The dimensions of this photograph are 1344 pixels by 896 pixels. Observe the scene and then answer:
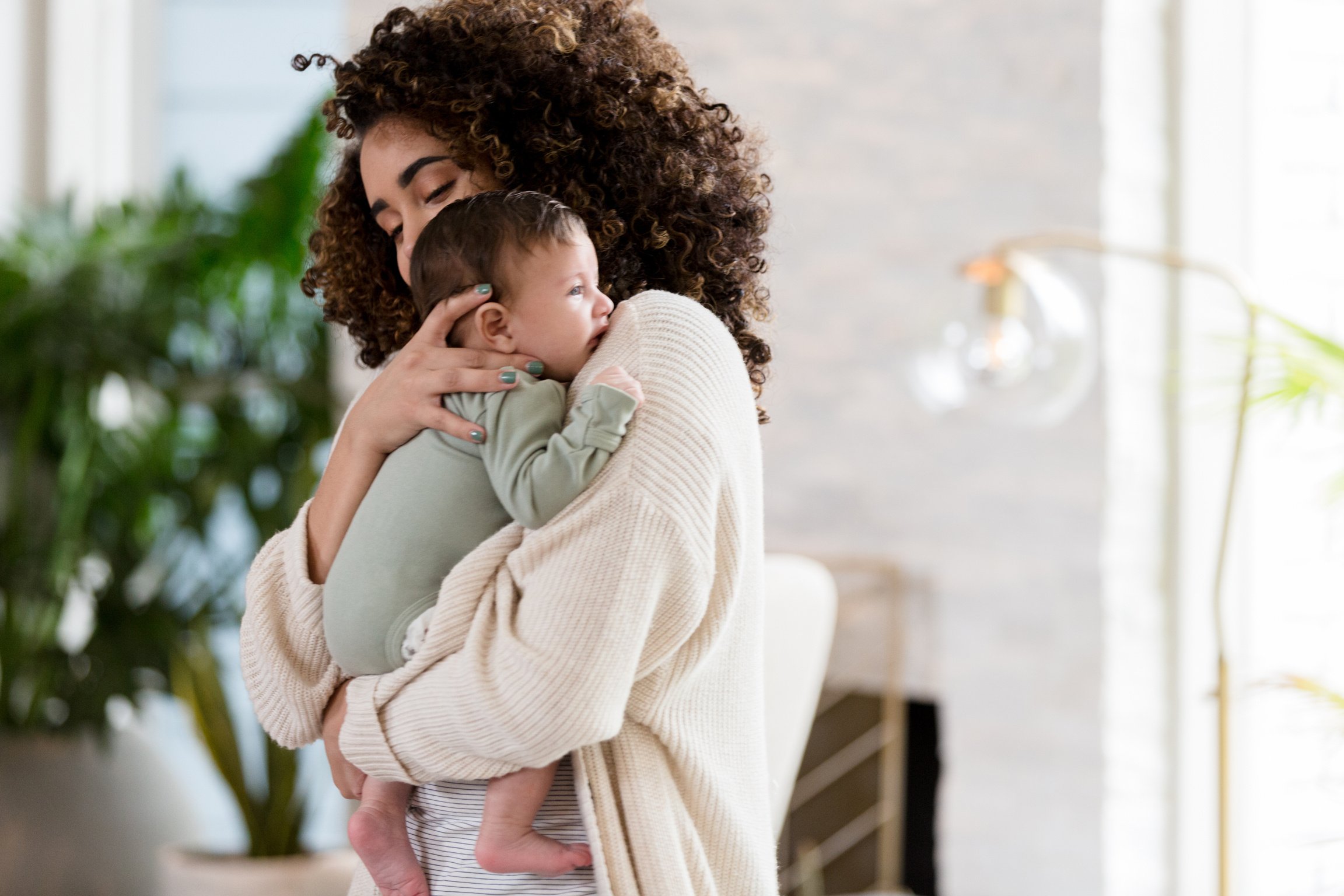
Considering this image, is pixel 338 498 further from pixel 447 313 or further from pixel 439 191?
pixel 439 191

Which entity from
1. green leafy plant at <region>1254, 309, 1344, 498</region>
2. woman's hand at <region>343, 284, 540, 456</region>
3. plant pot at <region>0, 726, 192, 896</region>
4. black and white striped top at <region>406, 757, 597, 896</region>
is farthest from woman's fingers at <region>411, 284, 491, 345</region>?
plant pot at <region>0, 726, 192, 896</region>

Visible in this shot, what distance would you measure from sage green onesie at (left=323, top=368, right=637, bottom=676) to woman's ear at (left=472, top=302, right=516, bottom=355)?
0.14 feet

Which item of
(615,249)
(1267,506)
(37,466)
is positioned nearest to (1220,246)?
(1267,506)

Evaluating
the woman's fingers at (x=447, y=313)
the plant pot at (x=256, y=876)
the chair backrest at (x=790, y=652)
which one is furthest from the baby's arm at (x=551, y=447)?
the plant pot at (x=256, y=876)

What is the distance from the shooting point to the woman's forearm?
3.87ft

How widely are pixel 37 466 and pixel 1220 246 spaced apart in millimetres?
3377

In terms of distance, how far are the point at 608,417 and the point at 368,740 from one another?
338mm

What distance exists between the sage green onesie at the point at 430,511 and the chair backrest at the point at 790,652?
0.89 meters

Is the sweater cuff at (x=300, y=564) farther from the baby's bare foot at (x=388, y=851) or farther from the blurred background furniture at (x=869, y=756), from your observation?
the blurred background furniture at (x=869, y=756)

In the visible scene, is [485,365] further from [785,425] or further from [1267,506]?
[785,425]

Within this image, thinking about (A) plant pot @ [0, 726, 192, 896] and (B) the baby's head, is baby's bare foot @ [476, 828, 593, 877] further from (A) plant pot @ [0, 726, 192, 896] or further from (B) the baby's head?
(A) plant pot @ [0, 726, 192, 896]

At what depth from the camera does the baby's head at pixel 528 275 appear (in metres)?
1.11

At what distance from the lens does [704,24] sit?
373 cm

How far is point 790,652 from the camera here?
1965 mm
